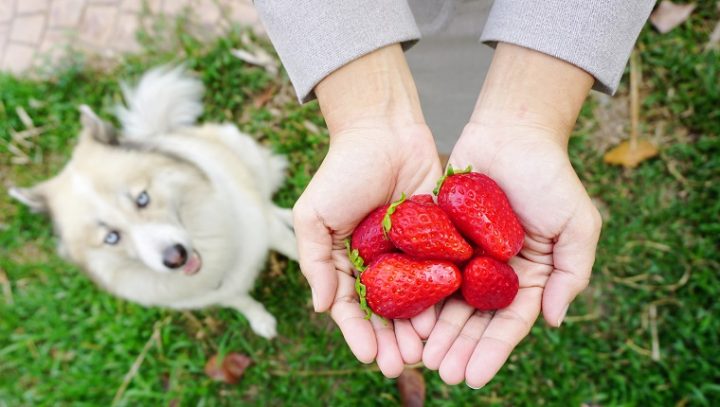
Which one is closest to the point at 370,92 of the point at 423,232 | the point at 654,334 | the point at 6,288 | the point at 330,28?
the point at 330,28

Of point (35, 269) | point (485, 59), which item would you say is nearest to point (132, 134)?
point (35, 269)

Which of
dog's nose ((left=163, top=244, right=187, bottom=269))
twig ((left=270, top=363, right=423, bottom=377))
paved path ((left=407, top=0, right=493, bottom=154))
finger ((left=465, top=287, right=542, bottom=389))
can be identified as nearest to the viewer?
finger ((left=465, top=287, right=542, bottom=389))

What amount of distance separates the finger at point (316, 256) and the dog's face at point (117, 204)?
3.07 feet

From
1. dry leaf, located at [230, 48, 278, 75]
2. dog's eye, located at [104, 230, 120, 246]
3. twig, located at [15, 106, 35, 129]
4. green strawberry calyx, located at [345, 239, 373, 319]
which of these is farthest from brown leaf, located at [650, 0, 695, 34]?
twig, located at [15, 106, 35, 129]

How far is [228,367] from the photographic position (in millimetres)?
3086

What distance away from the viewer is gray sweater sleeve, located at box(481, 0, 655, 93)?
1.58 metres

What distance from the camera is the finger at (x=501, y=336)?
156cm

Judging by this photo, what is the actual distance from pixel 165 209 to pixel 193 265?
315mm

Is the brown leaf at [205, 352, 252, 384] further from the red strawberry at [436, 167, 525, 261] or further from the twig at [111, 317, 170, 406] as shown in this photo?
the red strawberry at [436, 167, 525, 261]

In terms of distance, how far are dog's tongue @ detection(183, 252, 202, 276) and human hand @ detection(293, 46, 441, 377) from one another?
1039mm

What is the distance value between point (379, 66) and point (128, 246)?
155cm

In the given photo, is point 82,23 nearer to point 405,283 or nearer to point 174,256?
point 174,256

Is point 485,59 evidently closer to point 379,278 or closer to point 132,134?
point 379,278

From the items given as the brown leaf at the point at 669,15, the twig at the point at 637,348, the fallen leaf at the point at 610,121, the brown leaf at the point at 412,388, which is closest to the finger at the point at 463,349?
the brown leaf at the point at 412,388
